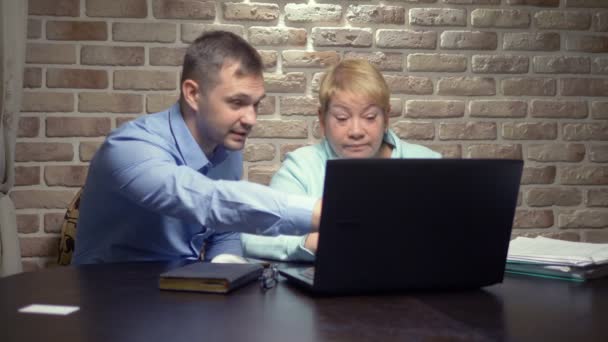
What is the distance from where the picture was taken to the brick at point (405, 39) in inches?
105

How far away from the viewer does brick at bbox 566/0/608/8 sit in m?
2.79

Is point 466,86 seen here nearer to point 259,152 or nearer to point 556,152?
point 556,152

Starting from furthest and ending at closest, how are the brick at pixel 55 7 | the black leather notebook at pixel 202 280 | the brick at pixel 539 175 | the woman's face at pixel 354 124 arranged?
the brick at pixel 539 175
the brick at pixel 55 7
the woman's face at pixel 354 124
the black leather notebook at pixel 202 280

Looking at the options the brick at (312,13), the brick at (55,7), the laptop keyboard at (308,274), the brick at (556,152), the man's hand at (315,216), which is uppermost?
the brick at (312,13)

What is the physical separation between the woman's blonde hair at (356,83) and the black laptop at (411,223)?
0.96 meters

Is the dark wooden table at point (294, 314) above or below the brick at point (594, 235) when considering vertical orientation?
above

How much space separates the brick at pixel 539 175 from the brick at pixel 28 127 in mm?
1867

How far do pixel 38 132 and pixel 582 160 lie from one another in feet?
6.93

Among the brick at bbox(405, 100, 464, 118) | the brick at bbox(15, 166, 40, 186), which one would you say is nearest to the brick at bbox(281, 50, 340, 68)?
the brick at bbox(405, 100, 464, 118)

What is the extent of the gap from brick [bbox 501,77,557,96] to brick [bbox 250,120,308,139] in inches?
33.0

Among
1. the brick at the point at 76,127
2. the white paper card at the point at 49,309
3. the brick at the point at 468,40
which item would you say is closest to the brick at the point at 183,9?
the brick at the point at 76,127

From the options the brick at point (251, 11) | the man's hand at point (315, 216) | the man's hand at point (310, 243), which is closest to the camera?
the man's hand at point (315, 216)

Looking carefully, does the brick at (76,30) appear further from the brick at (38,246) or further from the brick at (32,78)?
the brick at (38,246)

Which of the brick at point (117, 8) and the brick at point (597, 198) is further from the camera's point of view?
the brick at point (597, 198)
